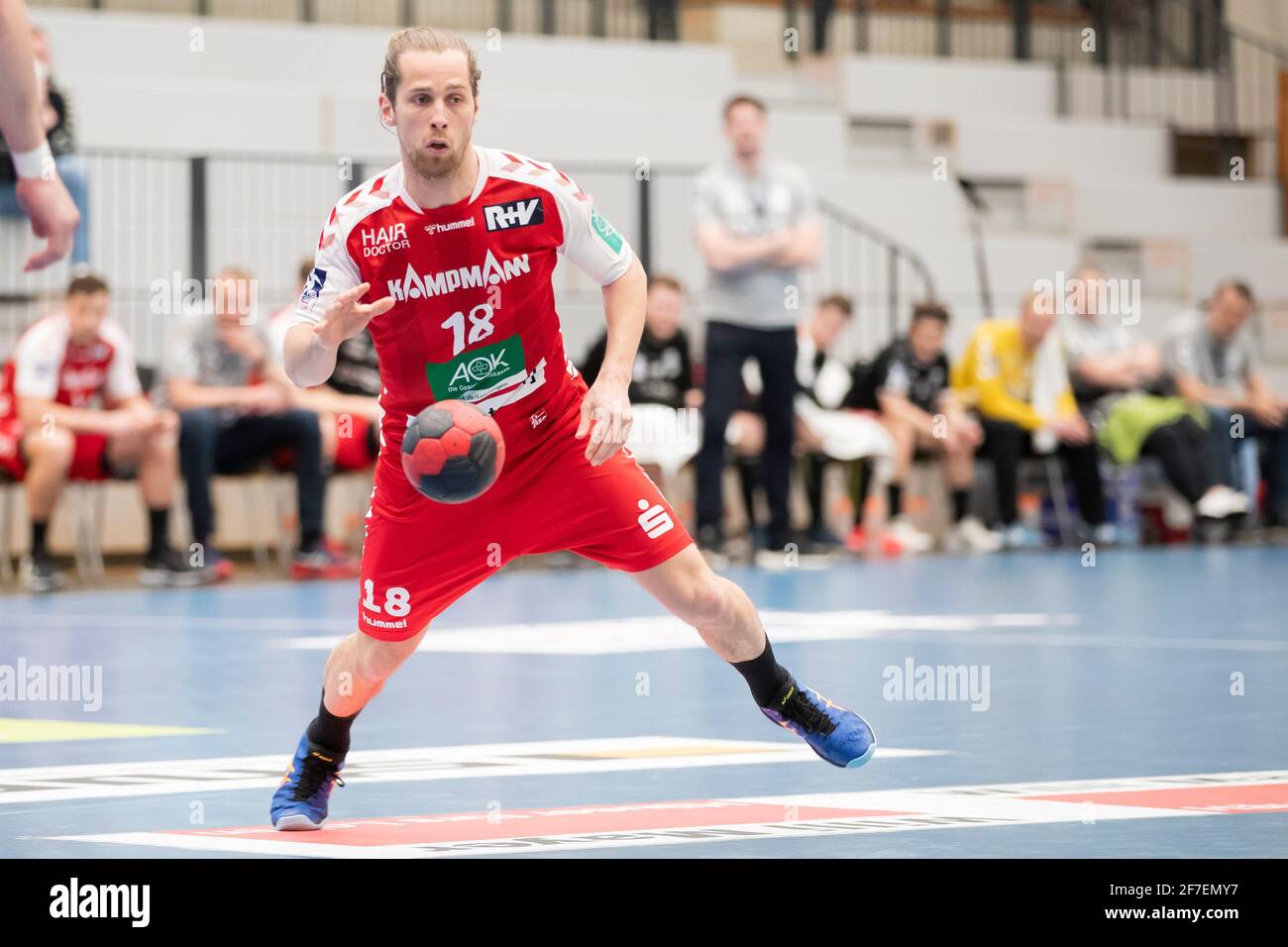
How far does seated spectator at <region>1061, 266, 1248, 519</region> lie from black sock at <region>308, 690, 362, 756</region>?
449 inches

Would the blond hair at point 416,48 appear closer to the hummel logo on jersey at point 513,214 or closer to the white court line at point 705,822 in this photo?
the hummel logo on jersey at point 513,214

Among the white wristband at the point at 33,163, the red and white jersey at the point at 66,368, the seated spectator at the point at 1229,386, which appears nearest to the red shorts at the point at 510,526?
the white wristband at the point at 33,163

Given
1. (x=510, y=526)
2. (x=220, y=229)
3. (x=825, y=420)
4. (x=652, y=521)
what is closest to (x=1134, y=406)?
(x=825, y=420)

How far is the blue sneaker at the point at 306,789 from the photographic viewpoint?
4.87 metres

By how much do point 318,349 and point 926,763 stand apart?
2.04 metres

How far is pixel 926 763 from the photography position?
581 cm

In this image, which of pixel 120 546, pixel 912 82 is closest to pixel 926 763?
pixel 120 546

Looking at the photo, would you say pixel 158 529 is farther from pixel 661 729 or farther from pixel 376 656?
pixel 376 656

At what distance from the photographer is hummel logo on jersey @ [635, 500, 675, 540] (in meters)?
5.26

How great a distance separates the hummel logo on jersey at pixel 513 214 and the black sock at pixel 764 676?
48.5 inches

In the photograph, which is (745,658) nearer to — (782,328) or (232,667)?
(232,667)

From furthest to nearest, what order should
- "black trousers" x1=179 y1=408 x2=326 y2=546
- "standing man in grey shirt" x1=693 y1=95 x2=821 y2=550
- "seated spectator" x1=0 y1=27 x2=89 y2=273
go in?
1. "seated spectator" x1=0 y1=27 x2=89 y2=273
2. "black trousers" x1=179 y1=408 x2=326 y2=546
3. "standing man in grey shirt" x1=693 y1=95 x2=821 y2=550

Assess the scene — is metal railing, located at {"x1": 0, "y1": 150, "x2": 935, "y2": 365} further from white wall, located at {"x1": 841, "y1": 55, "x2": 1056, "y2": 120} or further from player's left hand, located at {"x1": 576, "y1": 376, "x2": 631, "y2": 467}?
player's left hand, located at {"x1": 576, "y1": 376, "x2": 631, "y2": 467}

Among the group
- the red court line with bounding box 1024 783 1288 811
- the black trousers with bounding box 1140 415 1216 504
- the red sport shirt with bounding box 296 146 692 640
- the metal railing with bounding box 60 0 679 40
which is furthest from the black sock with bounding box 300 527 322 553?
the red court line with bounding box 1024 783 1288 811
